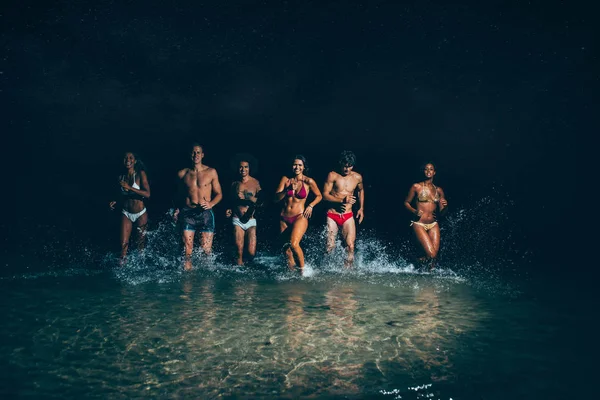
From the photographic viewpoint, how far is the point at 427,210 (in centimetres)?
864

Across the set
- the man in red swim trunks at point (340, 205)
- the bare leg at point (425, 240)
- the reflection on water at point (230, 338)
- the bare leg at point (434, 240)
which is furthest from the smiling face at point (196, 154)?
the bare leg at point (434, 240)

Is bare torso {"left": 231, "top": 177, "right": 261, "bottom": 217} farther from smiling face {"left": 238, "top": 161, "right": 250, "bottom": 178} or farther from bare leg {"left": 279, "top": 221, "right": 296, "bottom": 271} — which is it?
bare leg {"left": 279, "top": 221, "right": 296, "bottom": 271}

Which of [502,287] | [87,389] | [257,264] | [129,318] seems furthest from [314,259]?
[87,389]

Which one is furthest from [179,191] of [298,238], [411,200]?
[411,200]

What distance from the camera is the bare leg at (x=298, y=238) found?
24.9ft

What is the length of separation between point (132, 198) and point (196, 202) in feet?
4.62

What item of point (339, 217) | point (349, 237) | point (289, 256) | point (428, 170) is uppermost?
point (428, 170)

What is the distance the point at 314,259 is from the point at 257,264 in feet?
5.10

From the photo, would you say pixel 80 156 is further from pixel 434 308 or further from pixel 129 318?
pixel 434 308

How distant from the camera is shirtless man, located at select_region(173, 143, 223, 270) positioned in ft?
27.0

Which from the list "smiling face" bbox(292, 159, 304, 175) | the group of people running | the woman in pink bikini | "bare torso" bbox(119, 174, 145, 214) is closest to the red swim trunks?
the group of people running

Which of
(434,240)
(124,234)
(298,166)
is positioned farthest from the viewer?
(124,234)

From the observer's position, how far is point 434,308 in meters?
5.49

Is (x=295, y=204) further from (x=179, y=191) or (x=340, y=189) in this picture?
(x=179, y=191)
